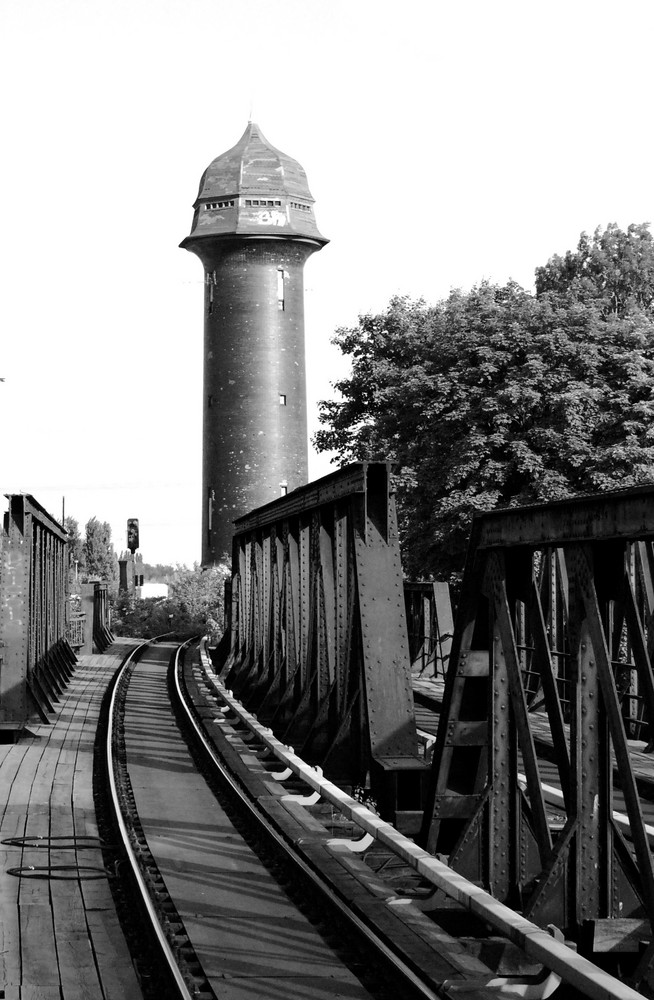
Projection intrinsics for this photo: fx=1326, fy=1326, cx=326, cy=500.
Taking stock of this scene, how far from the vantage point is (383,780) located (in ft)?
34.1

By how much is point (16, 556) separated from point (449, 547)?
1539cm

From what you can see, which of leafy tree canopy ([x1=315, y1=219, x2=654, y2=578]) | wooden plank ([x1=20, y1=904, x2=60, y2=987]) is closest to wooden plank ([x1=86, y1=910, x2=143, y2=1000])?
wooden plank ([x1=20, y1=904, x2=60, y2=987])

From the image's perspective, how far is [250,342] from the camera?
60188 mm

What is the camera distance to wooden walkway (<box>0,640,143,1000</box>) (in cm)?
697

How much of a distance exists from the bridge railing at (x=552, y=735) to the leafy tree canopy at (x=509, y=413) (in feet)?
70.6

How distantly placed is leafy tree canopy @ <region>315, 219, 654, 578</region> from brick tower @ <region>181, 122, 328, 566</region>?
25085 millimetres

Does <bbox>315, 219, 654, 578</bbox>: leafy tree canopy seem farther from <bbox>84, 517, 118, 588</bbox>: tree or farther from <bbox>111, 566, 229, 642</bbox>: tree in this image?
<bbox>84, 517, 118, 588</bbox>: tree

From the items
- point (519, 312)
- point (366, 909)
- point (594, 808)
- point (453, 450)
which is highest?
point (519, 312)

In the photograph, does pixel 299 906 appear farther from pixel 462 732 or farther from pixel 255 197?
pixel 255 197

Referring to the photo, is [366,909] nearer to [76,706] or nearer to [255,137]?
[76,706]

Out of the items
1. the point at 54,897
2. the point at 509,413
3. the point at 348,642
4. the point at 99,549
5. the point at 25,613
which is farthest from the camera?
the point at 99,549

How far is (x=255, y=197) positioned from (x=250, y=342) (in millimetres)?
7315

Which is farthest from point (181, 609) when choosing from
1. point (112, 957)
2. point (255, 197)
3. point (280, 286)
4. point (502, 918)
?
point (502, 918)

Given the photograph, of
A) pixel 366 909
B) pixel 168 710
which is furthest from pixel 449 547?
pixel 366 909
